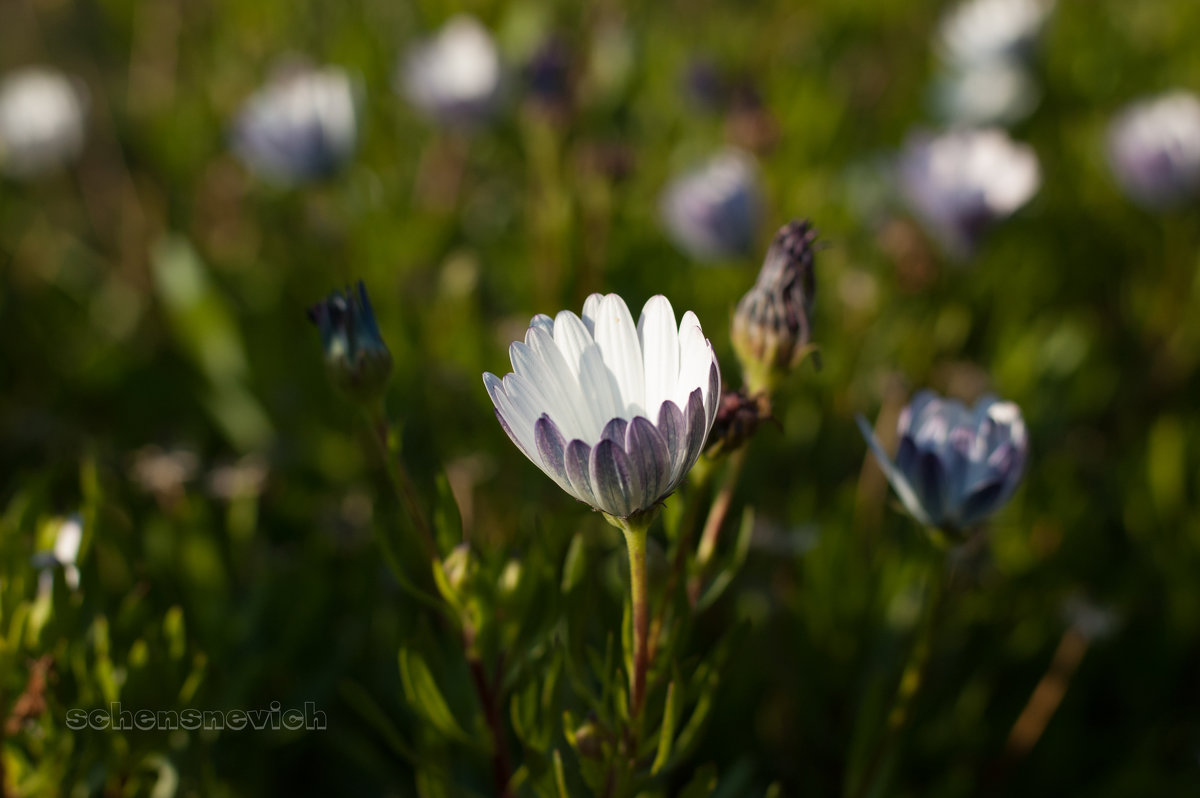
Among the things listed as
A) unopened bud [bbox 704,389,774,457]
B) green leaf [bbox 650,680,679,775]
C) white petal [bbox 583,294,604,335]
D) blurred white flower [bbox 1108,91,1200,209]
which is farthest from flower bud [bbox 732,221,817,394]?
blurred white flower [bbox 1108,91,1200,209]

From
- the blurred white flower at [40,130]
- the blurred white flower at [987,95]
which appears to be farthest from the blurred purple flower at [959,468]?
the blurred white flower at [40,130]

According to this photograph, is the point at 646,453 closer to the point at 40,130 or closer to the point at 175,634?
the point at 175,634

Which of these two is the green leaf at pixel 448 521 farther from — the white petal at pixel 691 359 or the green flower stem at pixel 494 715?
the white petal at pixel 691 359

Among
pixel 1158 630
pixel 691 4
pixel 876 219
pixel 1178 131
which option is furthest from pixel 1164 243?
pixel 691 4

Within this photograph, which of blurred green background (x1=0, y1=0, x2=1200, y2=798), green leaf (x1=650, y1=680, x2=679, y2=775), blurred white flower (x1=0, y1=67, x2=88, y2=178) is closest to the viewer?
green leaf (x1=650, y1=680, x2=679, y2=775)

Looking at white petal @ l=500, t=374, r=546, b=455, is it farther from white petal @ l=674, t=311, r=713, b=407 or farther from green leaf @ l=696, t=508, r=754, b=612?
green leaf @ l=696, t=508, r=754, b=612

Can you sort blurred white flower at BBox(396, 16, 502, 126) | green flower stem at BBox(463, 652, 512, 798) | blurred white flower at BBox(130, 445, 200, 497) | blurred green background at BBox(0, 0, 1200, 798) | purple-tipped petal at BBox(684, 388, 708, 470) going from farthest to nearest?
blurred white flower at BBox(396, 16, 502, 126), blurred white flower at BBox(130, 445, 200, 497), blurred green background at BBox(0, 0, 1200, 798), green flower stem at BBox(463, 652, 512, 798), purple-tipped petal at BBox(684, 388, 708, 470)

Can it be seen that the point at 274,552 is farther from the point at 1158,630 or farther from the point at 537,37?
the point at 537,37
